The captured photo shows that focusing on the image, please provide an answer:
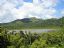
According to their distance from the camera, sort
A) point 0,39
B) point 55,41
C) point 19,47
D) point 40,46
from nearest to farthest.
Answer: point 40,46 < point 0,39 < point 19,47 < point 55,41

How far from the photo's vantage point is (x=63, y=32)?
1358 inches

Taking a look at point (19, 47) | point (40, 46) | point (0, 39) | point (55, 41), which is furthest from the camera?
point (55, 41)

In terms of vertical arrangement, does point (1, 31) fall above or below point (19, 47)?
above

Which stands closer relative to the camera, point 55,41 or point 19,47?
point 19,47

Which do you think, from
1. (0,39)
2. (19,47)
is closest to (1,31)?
(0,39)

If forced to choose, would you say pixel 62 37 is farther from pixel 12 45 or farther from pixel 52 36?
pixel 12 45

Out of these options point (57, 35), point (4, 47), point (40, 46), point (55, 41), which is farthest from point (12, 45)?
point (57, 35)

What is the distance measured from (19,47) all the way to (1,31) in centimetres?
264

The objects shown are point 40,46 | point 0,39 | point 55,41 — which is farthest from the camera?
point 55,41

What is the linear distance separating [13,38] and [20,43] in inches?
38.0

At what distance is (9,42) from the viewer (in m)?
23.2

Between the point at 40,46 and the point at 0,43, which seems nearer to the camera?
the point at 40,46

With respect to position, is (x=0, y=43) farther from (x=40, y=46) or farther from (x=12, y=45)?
(x=40, y=46)

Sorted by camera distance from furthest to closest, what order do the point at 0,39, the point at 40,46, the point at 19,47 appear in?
the point at 19,47
the point at 0,39
the point at 40,46
